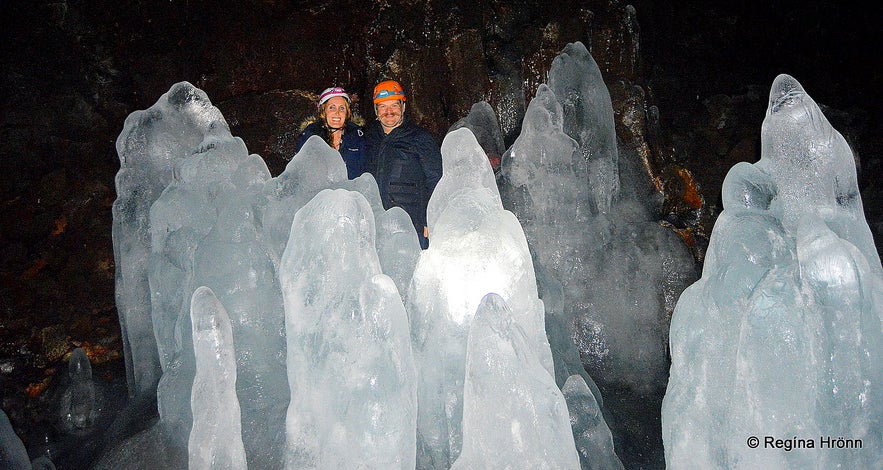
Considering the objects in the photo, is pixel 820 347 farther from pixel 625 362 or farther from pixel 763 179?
pixel 625 362

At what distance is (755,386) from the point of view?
8.91 ft

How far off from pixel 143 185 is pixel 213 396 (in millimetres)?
2415

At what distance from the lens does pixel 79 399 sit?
19.8ft

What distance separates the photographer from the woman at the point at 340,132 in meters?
5.38

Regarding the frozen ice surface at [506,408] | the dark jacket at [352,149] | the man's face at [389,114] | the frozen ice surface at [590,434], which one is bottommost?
the frozen ice surface at [590,434]

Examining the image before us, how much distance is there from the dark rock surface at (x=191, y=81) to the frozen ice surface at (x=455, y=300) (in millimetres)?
4505

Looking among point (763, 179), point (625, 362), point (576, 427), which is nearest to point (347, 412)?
point (576, 427)

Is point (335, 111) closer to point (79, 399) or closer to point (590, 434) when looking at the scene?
point (590, 434)

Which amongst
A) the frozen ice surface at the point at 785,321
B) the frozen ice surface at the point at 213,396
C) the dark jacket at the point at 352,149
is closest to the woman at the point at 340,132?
the dark jacket at the point at 352,149

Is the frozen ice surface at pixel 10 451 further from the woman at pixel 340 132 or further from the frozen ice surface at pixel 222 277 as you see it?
the woman at pixel 340 132

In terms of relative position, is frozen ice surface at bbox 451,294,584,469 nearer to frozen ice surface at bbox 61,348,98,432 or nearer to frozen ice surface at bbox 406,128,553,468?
frozen ice surface at bbox 406,128,553,468

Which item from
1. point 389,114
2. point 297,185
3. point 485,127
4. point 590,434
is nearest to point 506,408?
point 590,434

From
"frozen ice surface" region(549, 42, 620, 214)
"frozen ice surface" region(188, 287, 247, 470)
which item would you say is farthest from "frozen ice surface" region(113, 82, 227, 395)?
"frozen ice surface" region(549, 42, 620, 214)

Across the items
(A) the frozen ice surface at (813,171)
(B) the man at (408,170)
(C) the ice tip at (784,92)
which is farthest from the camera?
(B) the man at (408,170)
